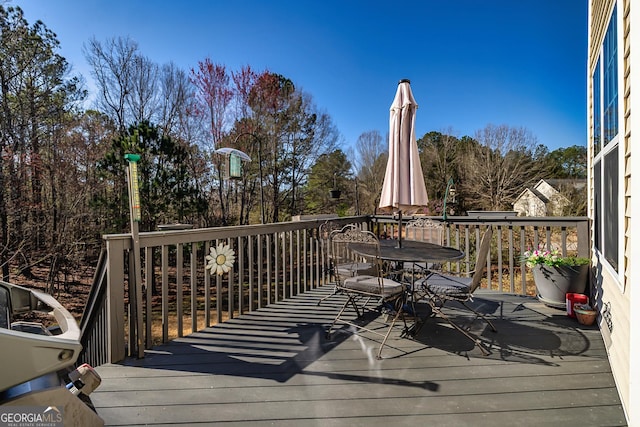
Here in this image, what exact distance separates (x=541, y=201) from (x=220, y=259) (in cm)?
1419

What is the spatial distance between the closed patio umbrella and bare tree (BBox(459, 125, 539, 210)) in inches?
603

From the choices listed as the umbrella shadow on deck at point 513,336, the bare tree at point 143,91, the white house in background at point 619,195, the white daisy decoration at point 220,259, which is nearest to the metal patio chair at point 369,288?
the umbrella shadow on deck at point 513,336

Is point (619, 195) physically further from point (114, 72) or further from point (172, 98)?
point (114, 72)

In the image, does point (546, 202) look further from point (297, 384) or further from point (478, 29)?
point (297, 384)

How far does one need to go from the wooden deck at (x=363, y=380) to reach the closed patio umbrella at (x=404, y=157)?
4.02ft

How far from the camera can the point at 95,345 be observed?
276cm

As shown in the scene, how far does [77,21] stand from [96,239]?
588cm

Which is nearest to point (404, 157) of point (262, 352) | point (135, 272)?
point (262, 352)

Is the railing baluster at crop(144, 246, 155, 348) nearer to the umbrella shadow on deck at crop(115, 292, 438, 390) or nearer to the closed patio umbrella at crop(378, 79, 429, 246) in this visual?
the umbrella shadow on deck at crop(115, 292, 438, 390)

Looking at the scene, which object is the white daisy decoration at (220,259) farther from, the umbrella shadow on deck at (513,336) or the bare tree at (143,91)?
the bare tree at (143,91)

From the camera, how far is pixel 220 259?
11.0 feet

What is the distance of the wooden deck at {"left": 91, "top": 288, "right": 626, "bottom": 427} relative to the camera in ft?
6.07

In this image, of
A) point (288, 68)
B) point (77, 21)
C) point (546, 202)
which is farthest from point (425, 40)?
point (77, 21)

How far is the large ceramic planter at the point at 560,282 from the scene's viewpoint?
3.61m
